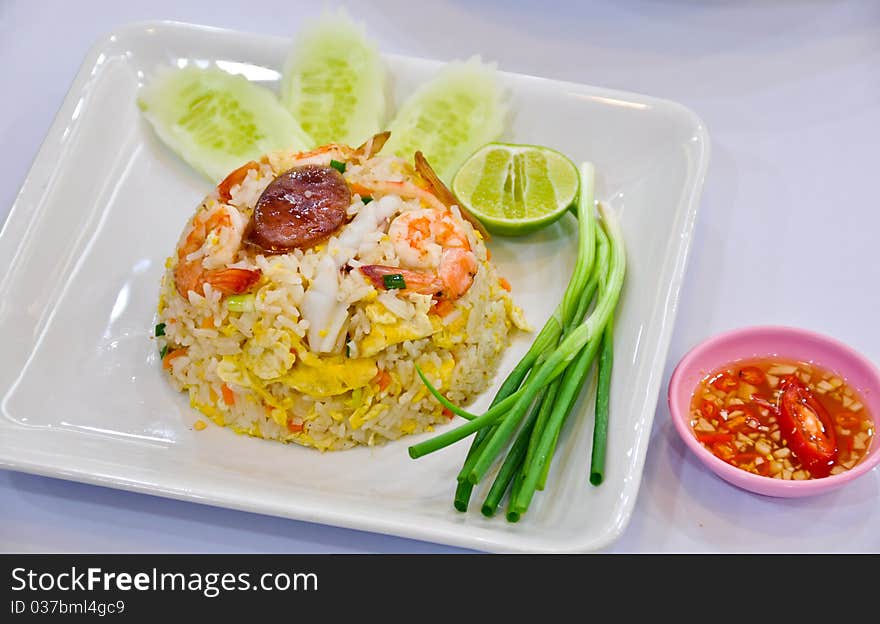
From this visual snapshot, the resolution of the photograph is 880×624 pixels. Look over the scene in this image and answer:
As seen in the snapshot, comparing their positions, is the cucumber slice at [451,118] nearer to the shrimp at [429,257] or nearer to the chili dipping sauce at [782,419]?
the shrimp at [429,257]

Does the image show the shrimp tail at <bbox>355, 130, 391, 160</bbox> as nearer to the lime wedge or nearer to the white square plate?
the lime wedge

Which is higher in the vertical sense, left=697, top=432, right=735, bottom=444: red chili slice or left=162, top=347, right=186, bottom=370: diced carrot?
left=697, top=432, right=735, bottom=444: red chili slice

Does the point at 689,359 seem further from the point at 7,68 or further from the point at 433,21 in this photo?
the point at 7,68

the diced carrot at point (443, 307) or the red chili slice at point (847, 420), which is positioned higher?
the diced carrot at point (443, 307)

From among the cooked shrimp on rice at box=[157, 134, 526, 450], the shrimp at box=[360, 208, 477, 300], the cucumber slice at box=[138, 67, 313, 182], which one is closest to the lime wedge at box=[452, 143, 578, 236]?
the cooked shrimp on rice at box=[157, 134, 526, 450]

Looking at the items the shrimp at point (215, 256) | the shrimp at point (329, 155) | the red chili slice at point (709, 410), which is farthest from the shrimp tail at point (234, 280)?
the red chili slice at point (709, 410)

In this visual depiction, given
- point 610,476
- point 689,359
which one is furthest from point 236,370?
point 689,359
